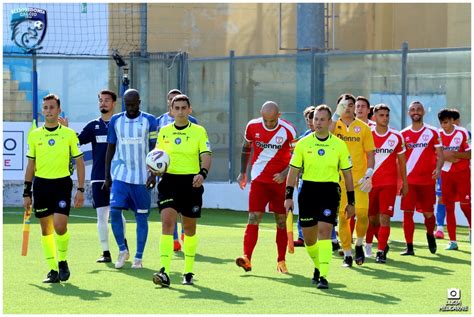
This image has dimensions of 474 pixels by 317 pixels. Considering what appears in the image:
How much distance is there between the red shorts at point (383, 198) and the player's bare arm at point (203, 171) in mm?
3235

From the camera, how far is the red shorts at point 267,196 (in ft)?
44.9

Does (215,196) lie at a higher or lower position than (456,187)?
lower

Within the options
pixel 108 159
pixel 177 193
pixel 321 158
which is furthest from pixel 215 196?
pixel 321 158

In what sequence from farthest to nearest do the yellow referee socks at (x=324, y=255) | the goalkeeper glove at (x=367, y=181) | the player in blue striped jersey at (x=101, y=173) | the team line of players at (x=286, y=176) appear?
the player in blue striped jersey at (x=101, y=173)
the goalkeeper glove at (x=367, y=181)
the team line of players at (x=286, y=176)
the yellow referee socks at (x=324, y=255)

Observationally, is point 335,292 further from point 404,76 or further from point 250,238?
point 404,76

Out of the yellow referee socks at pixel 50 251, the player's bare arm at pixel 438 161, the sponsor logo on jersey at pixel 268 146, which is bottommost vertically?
the yellow referee socks at pixel 50 251

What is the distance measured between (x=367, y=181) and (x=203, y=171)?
2.50 m

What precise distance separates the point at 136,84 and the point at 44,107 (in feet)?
40.4

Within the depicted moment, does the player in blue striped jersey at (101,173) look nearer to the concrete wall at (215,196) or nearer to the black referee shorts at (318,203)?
the black referee shorts at (318,203)

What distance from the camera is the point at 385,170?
15.0 meters

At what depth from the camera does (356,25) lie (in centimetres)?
3541

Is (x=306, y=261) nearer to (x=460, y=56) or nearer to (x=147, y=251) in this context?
(x=147, y=251)

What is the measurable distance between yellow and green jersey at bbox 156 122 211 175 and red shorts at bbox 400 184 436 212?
14.1 feet

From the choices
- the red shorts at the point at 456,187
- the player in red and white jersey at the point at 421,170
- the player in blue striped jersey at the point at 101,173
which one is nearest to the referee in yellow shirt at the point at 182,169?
the player in blue striped jersey at the point at 101,173
